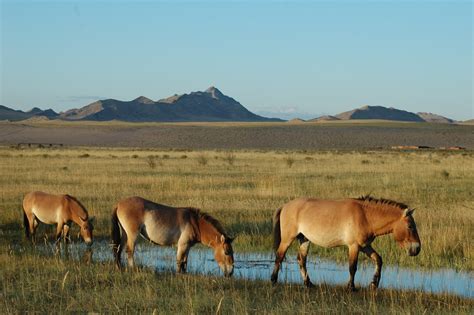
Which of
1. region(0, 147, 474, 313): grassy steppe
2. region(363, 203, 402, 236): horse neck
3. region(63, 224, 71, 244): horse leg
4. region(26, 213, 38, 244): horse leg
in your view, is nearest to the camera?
region(0, 147, 474, 313): grassy steppe

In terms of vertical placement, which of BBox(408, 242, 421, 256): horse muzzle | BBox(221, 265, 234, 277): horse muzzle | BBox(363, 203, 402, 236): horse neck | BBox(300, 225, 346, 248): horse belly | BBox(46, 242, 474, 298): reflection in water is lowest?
BBox(46, 242, 474, 298): reflection in water

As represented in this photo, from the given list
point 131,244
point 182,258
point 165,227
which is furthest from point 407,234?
point 131,244

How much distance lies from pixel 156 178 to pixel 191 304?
20494 mm

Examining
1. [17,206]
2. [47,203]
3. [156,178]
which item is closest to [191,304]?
[47,203]

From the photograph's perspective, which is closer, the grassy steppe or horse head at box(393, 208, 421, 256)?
the grassy steppe

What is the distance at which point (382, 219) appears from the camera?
10641mm

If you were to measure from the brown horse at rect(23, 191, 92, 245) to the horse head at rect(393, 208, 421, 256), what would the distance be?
19.9ft

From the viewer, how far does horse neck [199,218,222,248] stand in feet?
38.0

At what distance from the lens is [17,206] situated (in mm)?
19125

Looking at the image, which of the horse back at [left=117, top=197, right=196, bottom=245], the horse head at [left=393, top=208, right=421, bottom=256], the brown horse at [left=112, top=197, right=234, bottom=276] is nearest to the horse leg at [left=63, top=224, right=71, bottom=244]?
the brown horse at [left=112, top=197, right=234, bottom=276]

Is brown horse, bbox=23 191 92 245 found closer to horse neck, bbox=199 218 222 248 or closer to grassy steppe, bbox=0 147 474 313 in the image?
grassy steppe, bbox=0 147 474 313

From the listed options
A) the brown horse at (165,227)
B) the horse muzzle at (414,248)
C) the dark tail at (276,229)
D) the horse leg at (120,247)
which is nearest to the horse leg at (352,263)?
the horse muzzle at (414,248)

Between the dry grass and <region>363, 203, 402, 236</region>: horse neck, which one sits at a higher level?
<region>363, 203, 402, 236</region>: horse neck

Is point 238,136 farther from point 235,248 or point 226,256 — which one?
point 226,256
